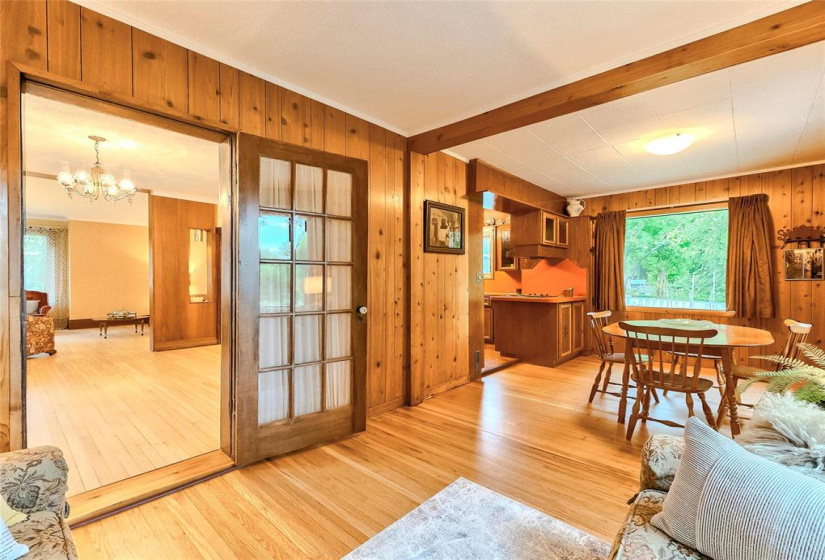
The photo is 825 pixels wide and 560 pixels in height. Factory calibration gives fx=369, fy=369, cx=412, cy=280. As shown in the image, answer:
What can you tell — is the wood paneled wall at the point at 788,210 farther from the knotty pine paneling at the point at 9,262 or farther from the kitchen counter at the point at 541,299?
the knotty pine paneling at the point at 9,262

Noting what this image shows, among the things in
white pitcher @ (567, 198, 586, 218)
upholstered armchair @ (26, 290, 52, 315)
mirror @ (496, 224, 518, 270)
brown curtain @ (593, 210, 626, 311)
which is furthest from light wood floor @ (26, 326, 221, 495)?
white pitcher @ (567, 198, 586, 218)

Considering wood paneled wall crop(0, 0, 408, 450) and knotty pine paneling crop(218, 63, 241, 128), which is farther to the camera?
knotty pine paneling crop(218, 63, 241, 128)

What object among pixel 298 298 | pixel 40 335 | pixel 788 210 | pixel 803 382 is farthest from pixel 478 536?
pixel 40 335

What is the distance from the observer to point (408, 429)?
3.00 meters

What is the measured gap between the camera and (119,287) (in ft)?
29.3

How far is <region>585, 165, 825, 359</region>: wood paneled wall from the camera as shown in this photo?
13.8 ft

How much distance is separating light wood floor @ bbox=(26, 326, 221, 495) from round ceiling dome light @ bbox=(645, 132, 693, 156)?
445 centimetres

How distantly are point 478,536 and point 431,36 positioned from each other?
2650mm

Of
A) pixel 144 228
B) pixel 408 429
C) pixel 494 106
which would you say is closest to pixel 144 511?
pixel 408 429

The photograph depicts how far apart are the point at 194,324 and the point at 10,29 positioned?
17.8ft

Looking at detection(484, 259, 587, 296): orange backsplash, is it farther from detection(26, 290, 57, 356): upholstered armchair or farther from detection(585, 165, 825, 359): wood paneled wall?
detection(26, 290, 57, 356): upholstered armchair

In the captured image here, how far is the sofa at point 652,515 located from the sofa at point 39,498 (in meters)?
1.57

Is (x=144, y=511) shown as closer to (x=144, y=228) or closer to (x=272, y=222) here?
(x=272, y=222)

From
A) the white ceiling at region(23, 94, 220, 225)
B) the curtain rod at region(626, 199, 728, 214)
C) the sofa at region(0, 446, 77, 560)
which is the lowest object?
the sofa at region(0, 446, 77, 560)
